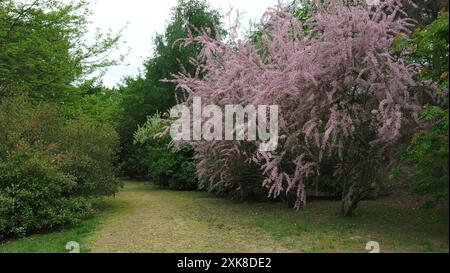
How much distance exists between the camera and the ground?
704cm

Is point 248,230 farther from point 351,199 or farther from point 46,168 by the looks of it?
point 46,168

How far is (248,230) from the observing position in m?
8.74

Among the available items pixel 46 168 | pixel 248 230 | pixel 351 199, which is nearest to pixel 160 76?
pixel 46 168

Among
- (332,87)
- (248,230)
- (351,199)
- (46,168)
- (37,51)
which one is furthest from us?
(37,51)

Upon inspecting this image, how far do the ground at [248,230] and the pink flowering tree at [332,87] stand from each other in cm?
87

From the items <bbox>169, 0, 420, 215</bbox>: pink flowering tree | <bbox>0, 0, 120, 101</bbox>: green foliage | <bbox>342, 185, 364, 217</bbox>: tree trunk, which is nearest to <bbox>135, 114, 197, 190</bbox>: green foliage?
<bbox>0, 0, 120, 101</bbox>: green foliage

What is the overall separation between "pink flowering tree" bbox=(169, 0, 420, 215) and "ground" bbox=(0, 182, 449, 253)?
87cm

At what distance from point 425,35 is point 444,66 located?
1.97 ft

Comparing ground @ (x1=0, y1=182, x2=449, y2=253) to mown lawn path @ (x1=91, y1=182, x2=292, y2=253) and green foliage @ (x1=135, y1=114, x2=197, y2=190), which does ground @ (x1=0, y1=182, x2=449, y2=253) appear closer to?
mown lawn path @ (x1=91, y1=182, x2=292, y2=253)

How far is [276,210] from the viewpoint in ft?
39.0

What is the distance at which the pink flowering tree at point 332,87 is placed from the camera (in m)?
8.07

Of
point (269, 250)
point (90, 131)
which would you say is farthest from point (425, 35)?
point (90, 131)

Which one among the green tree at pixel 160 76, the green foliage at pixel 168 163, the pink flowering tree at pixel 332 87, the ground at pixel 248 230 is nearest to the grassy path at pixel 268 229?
the ground at pixel 248 230

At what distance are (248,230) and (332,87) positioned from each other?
332 centimetres
